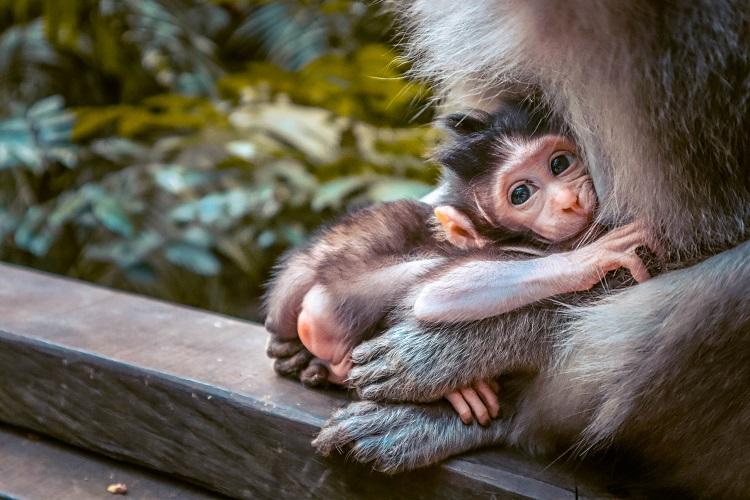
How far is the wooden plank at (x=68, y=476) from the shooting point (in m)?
1.53

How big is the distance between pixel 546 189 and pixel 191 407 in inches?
24.9

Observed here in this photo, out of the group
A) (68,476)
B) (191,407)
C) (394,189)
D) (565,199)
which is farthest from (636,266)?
(394,189)

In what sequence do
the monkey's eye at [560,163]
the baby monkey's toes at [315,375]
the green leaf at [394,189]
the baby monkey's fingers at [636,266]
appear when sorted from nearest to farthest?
the baby monkey's fingers at [636,266], the monkey's eye at [560,163], the baby monkey's toes at [315,375], the green leaf at [394,189]

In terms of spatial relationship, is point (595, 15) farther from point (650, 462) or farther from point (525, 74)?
point (650, 462)

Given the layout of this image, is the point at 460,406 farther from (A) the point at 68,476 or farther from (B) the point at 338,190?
(B) the point at 338,190

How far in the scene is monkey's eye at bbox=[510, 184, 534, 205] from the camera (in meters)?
1.35

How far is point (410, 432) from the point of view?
4.28 feet

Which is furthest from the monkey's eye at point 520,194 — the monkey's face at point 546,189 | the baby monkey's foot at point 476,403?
the baby monkey's foot at point 476,403

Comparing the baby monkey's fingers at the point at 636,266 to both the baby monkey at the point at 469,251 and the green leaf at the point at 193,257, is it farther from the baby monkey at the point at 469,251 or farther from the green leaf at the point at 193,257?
the green leaf at the point at 193,257

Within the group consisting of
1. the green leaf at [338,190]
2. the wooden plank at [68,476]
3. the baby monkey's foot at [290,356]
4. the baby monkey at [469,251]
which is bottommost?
the green leaf at [338,190]

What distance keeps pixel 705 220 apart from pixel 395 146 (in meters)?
2.09

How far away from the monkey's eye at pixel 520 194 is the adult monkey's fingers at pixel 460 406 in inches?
10.9

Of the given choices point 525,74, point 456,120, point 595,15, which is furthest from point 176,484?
point 595,15

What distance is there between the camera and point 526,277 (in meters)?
1.26
